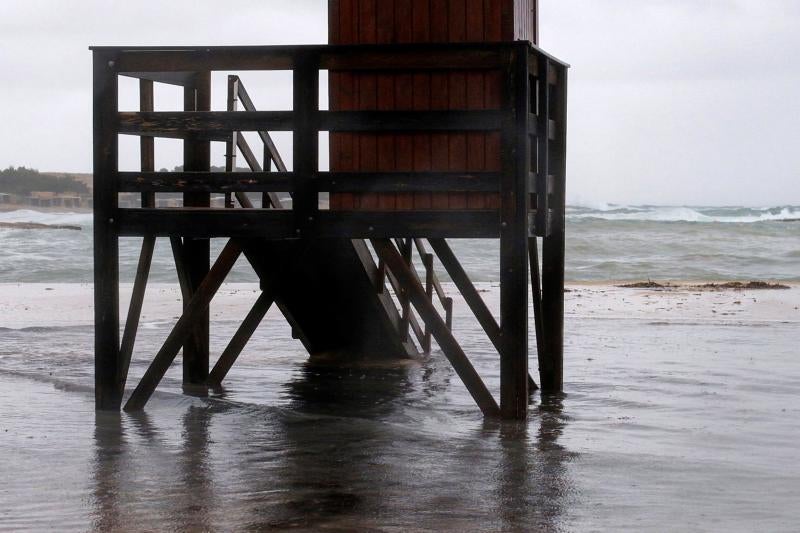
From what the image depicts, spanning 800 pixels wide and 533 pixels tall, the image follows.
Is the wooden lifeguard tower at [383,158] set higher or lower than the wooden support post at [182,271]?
higher

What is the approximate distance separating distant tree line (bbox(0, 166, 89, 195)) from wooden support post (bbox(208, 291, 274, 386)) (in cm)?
8338

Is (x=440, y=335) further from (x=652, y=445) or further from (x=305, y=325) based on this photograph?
(x=305, y=325)

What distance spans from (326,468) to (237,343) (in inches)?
154

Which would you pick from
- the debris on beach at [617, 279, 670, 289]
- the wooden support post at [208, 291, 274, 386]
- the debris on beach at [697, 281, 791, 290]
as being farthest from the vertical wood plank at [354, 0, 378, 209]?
the debris on beach at [617, 279, 670, 289]

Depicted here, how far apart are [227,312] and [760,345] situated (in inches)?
346

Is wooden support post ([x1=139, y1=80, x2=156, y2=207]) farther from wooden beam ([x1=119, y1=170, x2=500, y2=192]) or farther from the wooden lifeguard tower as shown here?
wooden beam ([x1=119, y1=170, x2=500, y2=192])

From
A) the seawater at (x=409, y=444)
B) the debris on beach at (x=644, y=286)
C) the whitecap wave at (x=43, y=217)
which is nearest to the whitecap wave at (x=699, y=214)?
the whitecap wave at (x=43, y=217)

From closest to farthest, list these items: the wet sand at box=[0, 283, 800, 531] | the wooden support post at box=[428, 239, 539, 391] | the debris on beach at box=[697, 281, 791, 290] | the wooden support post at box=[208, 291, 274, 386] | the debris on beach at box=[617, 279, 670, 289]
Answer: the wet sand at box=[0, 283, 800, 531] < the wooden support post at box=[428, 239, 539, 391] < the wooden support post at box=[208, 291, 274, 386] < the debris on beach at box=[697, 281, 791, 290] < the debris on beach at box=[617, 279, 670, 289]

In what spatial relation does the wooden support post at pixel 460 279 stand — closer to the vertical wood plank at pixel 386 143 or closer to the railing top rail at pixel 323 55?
the vertical wood plank at pixel 386 143

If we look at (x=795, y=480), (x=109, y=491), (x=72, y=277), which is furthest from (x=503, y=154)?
(x=72, y=277)

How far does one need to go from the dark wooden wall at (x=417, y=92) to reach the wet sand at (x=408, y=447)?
1.81 m

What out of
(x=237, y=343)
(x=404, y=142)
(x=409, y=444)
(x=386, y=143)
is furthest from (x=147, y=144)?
(x=409, y=444)

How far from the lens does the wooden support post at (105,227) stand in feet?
33.1

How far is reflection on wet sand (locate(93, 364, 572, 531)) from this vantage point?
6.75 metres
